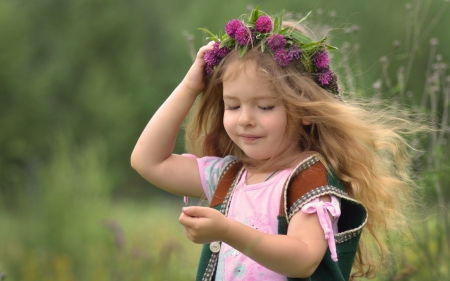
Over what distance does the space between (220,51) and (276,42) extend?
0.82 ft

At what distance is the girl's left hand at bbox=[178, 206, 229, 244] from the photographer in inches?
94.0

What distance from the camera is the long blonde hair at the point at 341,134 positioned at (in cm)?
284

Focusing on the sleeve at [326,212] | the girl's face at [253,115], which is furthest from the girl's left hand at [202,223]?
the girl's face at [253,115]

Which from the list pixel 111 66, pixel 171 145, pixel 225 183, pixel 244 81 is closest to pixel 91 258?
pixel 171 145

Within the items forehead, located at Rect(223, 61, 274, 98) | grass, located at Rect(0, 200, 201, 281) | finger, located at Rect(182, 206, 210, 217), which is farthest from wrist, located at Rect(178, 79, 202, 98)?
grass, located at Rect(0, 200, 201, 281)

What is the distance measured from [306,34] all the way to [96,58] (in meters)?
22.2

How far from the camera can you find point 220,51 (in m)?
3.00

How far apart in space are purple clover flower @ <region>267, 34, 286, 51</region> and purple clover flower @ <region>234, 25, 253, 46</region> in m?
0.08

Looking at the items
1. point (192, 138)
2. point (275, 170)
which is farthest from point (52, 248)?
point (275, 170)

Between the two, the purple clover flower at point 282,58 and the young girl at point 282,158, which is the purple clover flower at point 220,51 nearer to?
the young girl at point 282,158

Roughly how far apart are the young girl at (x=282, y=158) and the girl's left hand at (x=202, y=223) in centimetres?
17

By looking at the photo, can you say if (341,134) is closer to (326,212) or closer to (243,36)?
(326,212)

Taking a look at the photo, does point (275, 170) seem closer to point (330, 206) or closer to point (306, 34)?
point (330, 206)

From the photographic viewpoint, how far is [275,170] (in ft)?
9.48
